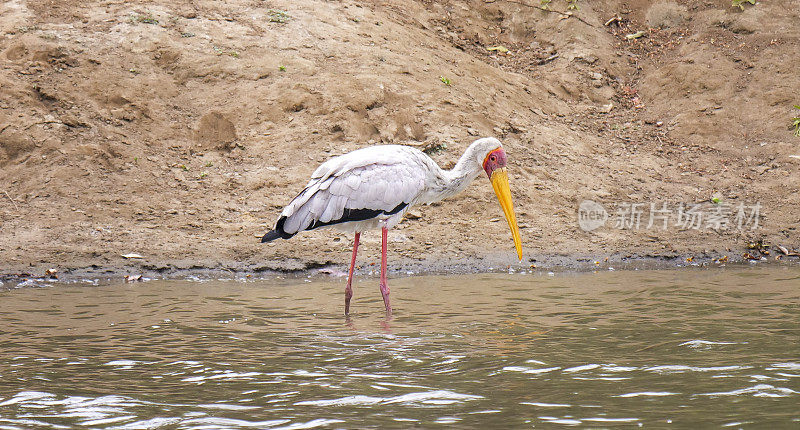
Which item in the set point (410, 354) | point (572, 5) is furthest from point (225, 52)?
point (410, 354)

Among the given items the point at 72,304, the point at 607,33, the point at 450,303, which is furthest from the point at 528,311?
the point at 607,33

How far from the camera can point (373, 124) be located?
36.4ft

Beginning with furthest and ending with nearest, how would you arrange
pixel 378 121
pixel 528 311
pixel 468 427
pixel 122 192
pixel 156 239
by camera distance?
pixel 378 121 → pixel 122 192 → pixel 156 239 → pixel 528 311 → pixel 468 427

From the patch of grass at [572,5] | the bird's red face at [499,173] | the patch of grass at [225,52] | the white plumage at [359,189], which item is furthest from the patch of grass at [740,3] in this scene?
the white plumage at [359,189]

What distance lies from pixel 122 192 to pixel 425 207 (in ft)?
11.3

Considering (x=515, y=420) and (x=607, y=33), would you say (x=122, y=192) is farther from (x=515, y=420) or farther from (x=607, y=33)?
(x=607, y=33)

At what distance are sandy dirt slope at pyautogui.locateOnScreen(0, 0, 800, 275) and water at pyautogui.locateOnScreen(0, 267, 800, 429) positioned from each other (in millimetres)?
1247

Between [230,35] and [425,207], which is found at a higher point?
[230,35]

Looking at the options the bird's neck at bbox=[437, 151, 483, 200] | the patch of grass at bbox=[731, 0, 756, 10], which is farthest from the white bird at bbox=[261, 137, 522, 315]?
the patch of grass at bbox=[731, 0, 756, 10]

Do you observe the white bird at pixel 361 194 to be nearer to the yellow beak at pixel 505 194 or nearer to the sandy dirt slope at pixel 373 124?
the yellow beak at pixel 505 194

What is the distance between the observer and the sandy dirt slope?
9.44 meters

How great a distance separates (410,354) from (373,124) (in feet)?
19.7

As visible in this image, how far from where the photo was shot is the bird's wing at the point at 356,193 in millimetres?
7199

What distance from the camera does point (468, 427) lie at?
3885 millimetres
